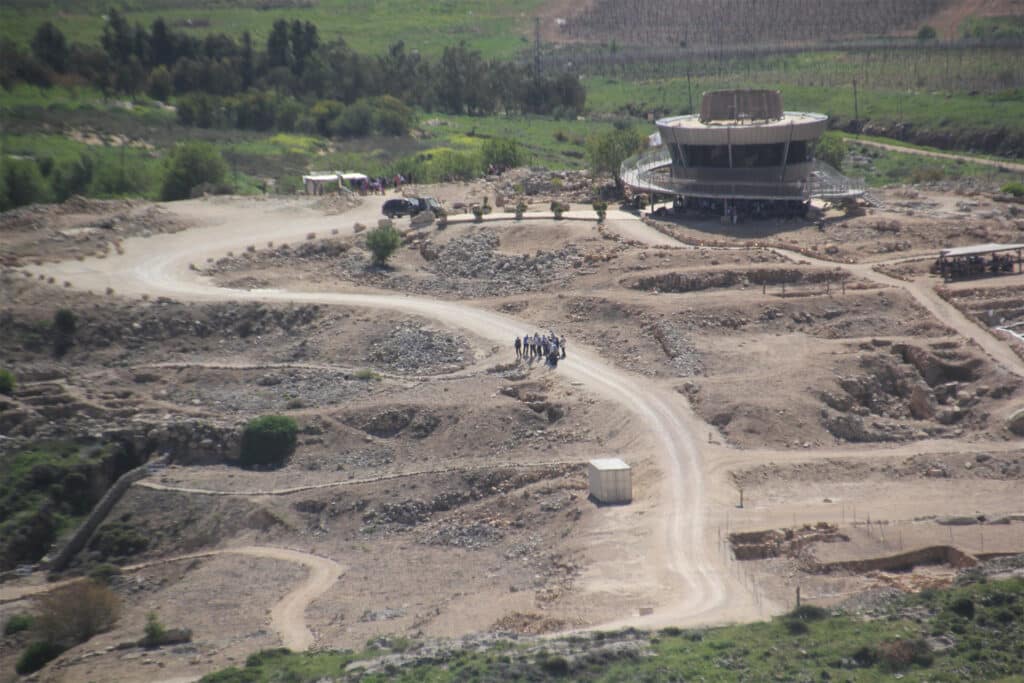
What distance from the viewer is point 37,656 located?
44812 mm

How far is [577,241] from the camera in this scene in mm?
76250

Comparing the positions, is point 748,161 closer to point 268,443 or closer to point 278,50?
point 268,443

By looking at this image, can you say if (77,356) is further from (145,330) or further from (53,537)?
(53,537)

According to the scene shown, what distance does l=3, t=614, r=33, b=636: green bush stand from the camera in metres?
48.4

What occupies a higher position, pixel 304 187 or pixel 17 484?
pixel 304 187

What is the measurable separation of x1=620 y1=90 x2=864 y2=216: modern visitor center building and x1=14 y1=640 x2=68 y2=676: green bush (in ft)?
155

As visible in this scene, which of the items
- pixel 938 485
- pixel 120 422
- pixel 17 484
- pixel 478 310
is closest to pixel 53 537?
pixel 17 484

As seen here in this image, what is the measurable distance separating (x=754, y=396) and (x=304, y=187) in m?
52.5

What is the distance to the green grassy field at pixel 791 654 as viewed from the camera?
35.6 m

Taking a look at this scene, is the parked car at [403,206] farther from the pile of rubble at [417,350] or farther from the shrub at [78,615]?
the shrub at [78,615]

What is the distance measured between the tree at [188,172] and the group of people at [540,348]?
42853mm

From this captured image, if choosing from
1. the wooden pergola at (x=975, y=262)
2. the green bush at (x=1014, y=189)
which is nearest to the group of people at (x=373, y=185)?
the green bush at (x=1014, y=189)

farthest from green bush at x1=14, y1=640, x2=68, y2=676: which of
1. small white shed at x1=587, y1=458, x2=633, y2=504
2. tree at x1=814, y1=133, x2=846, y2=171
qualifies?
tree at x1=814, y1=133, x2=846, y2=171

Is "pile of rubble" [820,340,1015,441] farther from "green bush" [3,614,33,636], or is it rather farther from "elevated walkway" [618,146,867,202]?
"green bush" [3,614,33,636]
